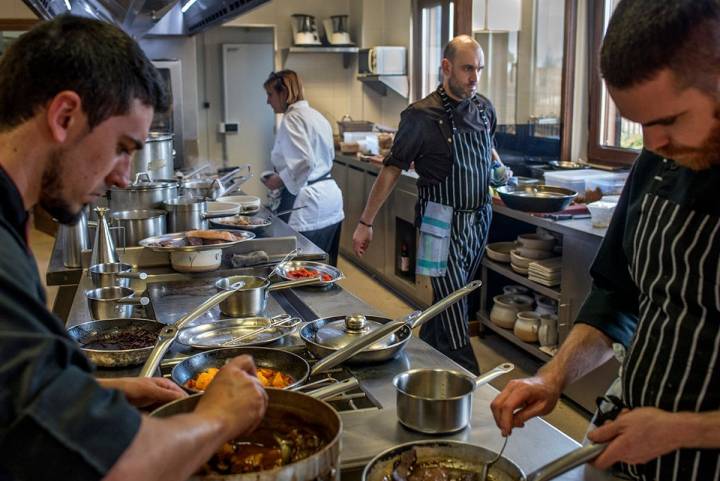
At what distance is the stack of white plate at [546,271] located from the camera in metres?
3.88

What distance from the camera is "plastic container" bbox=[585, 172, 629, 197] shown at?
409 cm

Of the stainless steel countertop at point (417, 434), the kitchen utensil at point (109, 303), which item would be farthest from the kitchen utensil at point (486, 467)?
the kitchen utensil at point (109, 303)

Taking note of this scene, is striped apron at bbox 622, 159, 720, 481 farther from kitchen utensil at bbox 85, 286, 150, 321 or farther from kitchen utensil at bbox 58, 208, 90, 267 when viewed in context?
kitchen utensil at bbox 58, 208, 90, 267

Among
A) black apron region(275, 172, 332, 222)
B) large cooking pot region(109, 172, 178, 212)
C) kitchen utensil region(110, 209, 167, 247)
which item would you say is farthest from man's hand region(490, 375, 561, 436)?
black apron region(275, 172, 332, 222)

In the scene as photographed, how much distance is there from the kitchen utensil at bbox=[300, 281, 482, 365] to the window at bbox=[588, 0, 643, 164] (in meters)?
2.98

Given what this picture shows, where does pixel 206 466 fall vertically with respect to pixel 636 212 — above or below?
below

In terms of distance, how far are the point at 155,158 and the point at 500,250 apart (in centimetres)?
218

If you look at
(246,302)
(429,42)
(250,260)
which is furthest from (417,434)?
(429,42)

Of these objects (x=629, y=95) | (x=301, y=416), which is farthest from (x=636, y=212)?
(x=301, y=416)

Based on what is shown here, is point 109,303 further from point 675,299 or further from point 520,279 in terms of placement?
point 520,279

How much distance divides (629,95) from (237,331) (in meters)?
1.30

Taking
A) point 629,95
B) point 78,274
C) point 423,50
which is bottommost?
point 78,274

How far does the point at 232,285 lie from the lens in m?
2.39

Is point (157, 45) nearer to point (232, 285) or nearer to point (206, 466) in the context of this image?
point (232, 285)
